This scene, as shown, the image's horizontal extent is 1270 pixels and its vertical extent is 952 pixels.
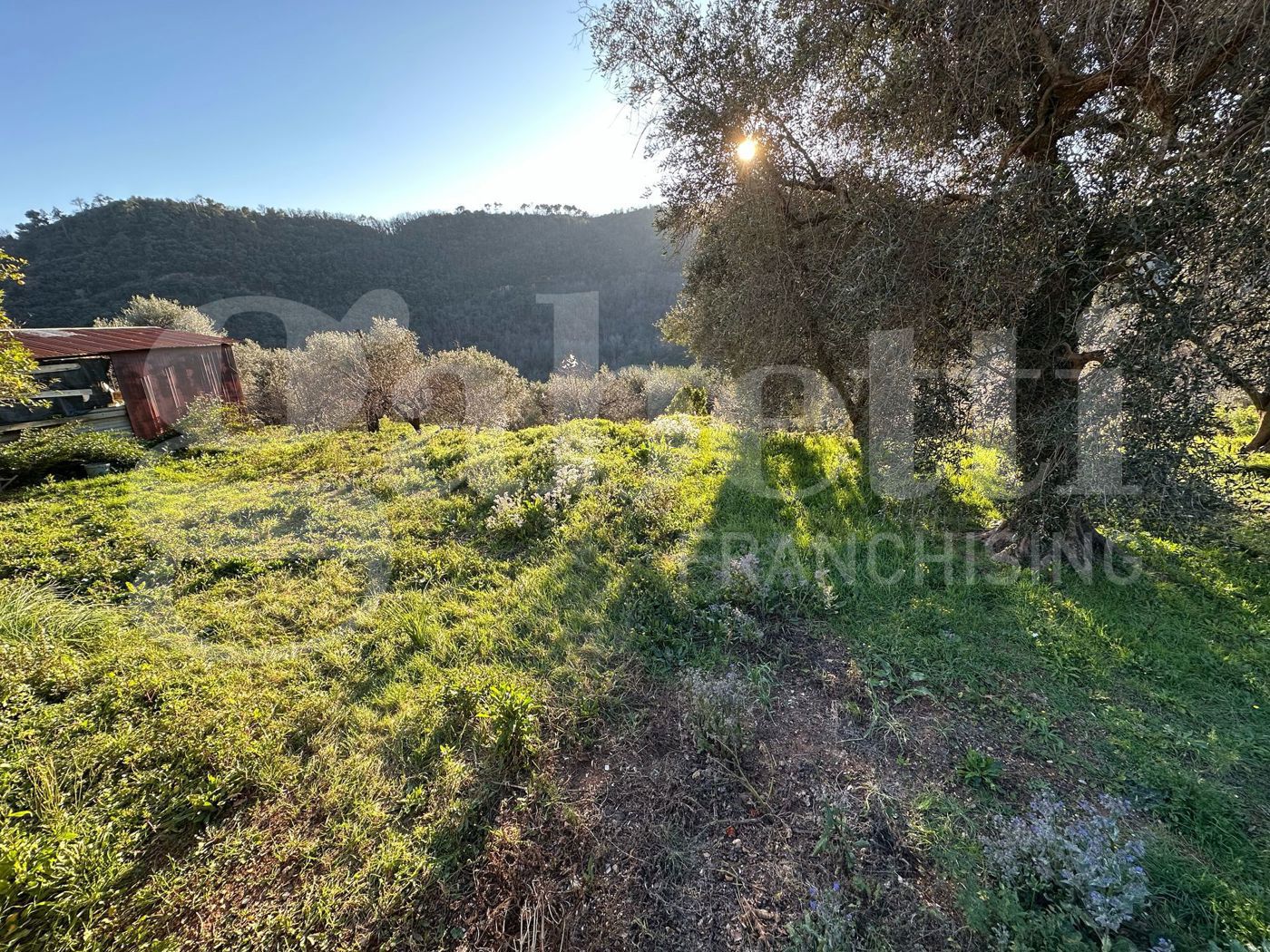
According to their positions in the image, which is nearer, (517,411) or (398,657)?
(398,657)

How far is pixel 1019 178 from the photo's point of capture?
3016 millimetres

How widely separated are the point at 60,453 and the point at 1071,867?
13.6 meters

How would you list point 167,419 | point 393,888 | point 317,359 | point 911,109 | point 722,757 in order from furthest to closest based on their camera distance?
point 317,359
point 167,419
point 911,109
point 722,757
point 393,888

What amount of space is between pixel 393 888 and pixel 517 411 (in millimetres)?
16944

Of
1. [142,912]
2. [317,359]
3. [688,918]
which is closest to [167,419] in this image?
[317,359]

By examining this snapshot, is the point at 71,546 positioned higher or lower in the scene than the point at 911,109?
lower

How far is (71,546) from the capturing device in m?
4.71

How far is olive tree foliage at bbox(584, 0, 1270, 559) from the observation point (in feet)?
8.23

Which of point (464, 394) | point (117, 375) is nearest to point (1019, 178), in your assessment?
point (464, 394)

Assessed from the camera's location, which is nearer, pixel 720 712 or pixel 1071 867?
pixel 1071 867

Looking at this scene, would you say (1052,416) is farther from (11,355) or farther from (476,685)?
(11,355)

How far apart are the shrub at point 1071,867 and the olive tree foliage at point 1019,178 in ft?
7.32

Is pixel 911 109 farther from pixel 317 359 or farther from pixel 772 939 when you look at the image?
pixel 317 359

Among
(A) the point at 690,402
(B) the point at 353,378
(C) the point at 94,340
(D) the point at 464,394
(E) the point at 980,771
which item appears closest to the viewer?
(E) the point at 980,771
